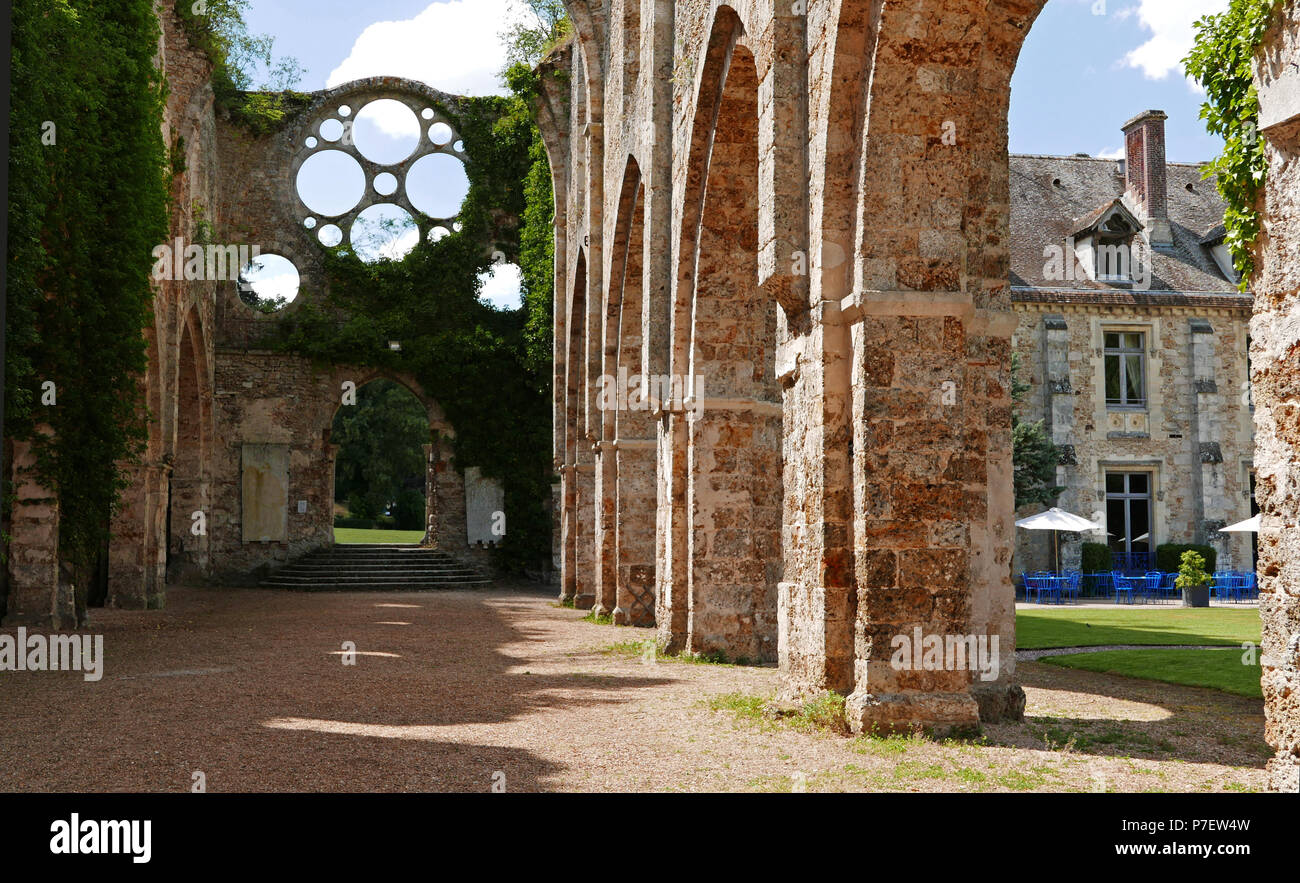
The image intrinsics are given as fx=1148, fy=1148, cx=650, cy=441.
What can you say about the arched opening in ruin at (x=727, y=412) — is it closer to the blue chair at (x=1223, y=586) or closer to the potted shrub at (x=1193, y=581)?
the potted shrub at (x=1193, y=581)

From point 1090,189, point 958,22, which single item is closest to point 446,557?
point 1090,189

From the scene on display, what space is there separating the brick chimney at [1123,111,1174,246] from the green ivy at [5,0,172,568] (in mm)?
20214

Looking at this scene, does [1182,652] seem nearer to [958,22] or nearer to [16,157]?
[958,22]

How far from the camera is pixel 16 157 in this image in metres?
9.43

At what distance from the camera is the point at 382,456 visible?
37375 millimetres

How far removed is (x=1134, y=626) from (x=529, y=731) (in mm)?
10740

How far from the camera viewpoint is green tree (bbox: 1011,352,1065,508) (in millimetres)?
21578

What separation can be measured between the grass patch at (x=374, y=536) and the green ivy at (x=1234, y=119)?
26638mm

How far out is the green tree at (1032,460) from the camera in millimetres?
21578

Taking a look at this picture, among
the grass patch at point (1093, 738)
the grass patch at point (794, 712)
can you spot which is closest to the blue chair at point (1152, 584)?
the grass patch at point (1093, 738)

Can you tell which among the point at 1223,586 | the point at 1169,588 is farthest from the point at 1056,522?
the point at 1223,586

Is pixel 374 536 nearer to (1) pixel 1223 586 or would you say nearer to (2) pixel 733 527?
(1) pixel 1223 586

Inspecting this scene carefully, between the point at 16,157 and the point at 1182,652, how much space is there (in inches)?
441

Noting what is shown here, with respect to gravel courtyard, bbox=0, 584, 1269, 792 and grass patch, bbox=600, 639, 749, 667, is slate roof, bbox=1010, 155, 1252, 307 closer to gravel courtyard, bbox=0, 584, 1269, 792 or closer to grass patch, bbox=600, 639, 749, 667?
grass patch, bbox=600, 639, 749, 667
